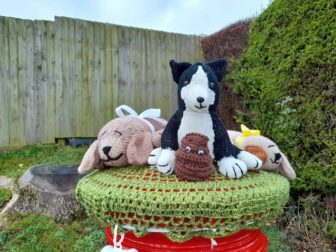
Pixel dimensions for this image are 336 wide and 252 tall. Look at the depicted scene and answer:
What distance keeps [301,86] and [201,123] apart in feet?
5.03

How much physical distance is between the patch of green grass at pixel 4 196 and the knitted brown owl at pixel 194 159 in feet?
8.44

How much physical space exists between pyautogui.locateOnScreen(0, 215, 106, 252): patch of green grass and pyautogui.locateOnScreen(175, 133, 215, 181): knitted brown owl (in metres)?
1.65

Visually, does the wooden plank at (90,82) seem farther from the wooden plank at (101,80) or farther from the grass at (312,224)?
the grass at (312,224)

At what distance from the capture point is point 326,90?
2.19 metres

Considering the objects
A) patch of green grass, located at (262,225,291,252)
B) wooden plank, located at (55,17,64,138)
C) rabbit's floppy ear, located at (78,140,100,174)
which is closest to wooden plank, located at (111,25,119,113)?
wooden plank, located at (55,17,64,138)

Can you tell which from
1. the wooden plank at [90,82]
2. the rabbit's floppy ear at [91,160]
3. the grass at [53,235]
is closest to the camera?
the rabbit's floppy ear at [91,160]

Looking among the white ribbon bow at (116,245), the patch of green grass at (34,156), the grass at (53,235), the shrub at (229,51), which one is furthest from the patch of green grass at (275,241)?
the patch of green grass at (34,156)

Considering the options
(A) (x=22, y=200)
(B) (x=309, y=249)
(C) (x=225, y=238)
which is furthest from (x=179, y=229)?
(A) (x=22, y=200)

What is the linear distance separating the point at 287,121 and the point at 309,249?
851 mm

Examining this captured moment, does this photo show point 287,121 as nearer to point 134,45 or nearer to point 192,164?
point 192,164

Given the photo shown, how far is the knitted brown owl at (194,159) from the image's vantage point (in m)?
0.97

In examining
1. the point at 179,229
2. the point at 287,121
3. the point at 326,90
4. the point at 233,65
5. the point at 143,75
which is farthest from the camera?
the point at 143,75

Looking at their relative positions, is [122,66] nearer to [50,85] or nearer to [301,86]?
[50,85]

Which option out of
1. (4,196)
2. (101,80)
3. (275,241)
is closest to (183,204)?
(275,241)
